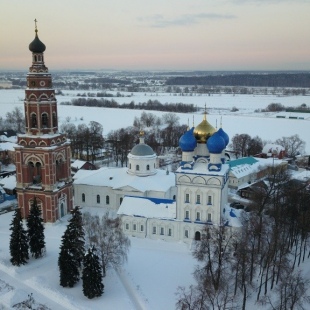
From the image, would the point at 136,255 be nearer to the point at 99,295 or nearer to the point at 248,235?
the point at 99,295

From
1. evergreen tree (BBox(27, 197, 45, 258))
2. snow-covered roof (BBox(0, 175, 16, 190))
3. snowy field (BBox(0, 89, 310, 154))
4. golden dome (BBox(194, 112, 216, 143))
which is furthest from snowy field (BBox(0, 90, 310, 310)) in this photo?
snowy field (BBox(0, 89, 310, 154))

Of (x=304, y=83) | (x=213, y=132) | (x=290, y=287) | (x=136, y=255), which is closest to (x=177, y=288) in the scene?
(x=136, y=255)

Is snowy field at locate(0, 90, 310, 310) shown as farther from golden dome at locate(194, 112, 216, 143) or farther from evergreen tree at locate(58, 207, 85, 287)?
golden dome at locate(194, 112, 216, 143)

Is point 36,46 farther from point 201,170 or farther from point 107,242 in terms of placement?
point 107,242

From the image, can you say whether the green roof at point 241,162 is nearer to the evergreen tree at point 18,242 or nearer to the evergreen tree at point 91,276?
the evergreen tree at point 18,242

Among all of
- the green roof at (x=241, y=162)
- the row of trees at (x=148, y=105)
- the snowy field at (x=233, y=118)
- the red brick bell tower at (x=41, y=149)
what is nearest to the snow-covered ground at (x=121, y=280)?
the red brick bell tower at (x=41, y=149)

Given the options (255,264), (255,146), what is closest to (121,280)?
(255,264)
